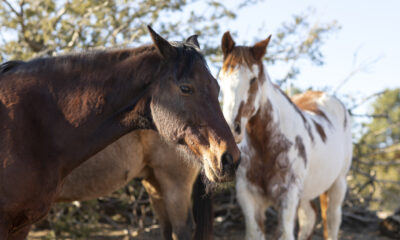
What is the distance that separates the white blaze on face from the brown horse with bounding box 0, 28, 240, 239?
1.13m

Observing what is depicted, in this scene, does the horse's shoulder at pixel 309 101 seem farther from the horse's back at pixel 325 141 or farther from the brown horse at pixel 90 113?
the brown horse at pixel 90 113

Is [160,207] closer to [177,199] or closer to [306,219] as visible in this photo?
[177,199]

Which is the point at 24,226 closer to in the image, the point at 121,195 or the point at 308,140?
the point at 308,140

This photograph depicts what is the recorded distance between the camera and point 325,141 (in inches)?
177

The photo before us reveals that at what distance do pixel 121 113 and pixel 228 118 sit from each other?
4.02ft

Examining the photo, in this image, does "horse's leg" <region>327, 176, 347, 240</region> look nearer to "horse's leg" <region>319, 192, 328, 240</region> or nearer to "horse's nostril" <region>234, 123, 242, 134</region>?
"horse's leg" <region>319, 192, 328, 240</region>

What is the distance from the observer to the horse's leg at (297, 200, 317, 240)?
513 centimetres

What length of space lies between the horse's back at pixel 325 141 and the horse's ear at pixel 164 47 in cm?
→ 221

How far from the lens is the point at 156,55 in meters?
2.25

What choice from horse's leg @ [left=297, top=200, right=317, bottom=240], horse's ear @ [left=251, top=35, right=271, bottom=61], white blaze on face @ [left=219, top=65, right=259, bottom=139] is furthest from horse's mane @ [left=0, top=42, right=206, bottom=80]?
horse's leg @ [left=297, top=200, right=317, bottom=240]

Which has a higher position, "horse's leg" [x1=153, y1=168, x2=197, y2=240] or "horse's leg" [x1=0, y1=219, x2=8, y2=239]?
"horse's leg" [x1=0, y1=219, x2=8, y2=239]

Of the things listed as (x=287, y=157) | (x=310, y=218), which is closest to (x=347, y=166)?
(x=310, y=218)

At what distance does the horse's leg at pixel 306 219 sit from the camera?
513cm

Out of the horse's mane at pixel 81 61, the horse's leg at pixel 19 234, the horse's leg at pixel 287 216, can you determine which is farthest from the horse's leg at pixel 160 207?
the horse's mane at pixel 81 61
